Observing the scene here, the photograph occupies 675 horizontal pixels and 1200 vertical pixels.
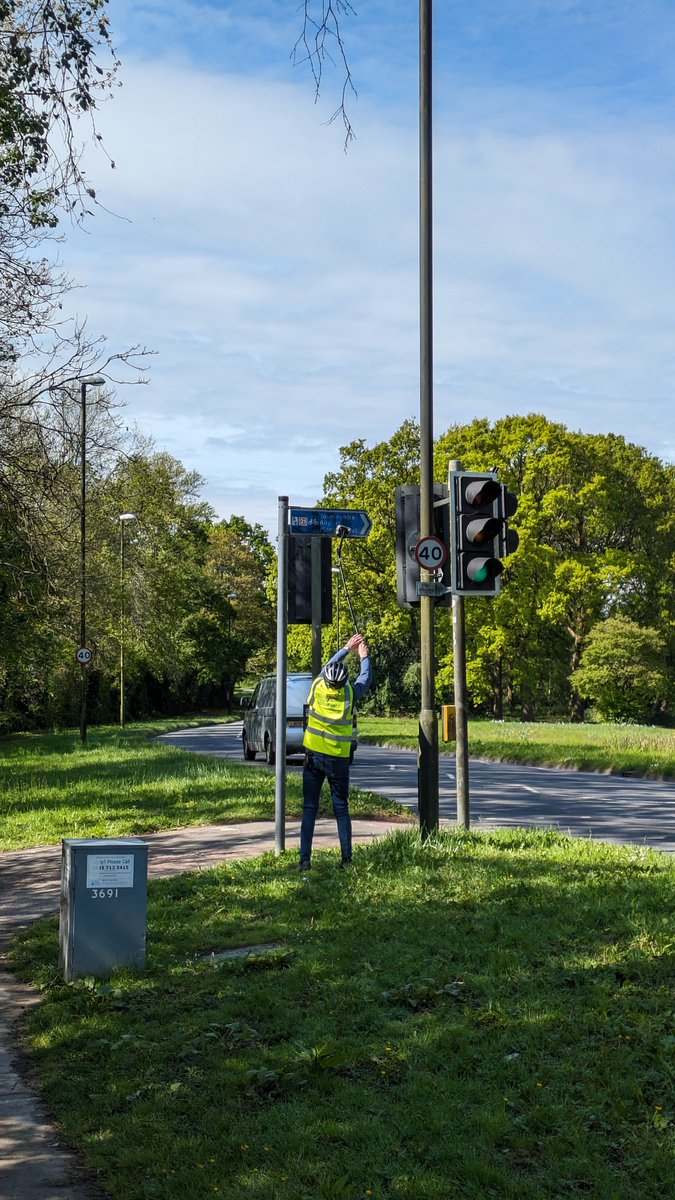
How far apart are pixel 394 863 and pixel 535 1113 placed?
514 centimetres

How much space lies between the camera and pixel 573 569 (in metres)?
50.1

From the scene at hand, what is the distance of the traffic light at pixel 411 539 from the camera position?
11039 millimetres

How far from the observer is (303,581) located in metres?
11.4

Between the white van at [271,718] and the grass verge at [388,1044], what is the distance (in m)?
13.2

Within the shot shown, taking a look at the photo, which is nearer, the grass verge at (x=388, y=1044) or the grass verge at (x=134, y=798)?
the grass verge at (x=388, y=1044)

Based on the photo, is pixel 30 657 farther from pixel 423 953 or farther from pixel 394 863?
pixel 423 953

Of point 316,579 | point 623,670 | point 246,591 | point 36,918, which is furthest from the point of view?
point 246,591

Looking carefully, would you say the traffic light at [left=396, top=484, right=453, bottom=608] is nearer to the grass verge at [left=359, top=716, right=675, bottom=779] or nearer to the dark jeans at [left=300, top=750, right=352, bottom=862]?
the dark jeans at [left=300, top=750, right=352, bottom=862]

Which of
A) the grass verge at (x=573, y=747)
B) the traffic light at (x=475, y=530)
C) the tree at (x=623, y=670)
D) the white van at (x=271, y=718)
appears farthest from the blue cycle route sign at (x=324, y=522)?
the tree at (x=623, y=670)

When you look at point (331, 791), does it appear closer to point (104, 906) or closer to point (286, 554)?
point (286, 554)

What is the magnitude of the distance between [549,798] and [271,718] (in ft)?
25.5

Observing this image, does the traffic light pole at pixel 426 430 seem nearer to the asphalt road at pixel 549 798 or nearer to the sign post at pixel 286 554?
the sign post at pixel 286 554

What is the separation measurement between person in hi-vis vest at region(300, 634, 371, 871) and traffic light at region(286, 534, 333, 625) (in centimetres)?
100

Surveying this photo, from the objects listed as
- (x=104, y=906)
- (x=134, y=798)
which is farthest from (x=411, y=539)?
(x=134, y=798)
